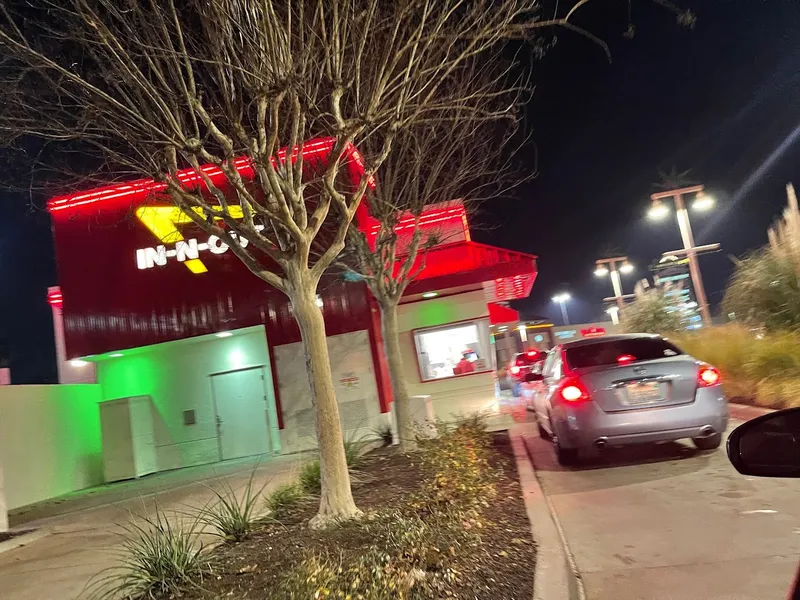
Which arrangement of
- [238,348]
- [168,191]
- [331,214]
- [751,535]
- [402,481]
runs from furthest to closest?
[238,348], [331,214], [402,481], [168,191], [751,535]

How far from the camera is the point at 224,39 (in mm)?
6121

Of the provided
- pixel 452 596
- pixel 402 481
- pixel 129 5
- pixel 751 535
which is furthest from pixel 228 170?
pixel 751 535

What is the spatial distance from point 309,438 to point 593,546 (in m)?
8.82

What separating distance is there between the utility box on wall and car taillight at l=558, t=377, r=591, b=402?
9740 millimetres

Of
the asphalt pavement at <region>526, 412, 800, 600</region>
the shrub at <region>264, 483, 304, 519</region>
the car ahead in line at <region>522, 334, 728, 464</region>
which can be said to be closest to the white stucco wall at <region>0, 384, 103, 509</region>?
the shrub at <region>264, 483, 304, 519</region>

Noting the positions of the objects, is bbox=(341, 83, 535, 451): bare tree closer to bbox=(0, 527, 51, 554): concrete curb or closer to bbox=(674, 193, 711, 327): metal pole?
bbox=(0, 527, 51, 554): concrete curb

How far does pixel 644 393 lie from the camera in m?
6.99

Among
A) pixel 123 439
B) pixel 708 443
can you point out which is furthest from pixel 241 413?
pixel 708 443

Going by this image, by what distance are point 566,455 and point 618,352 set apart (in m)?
1.49

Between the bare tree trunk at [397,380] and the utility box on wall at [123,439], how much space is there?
22.4 ft

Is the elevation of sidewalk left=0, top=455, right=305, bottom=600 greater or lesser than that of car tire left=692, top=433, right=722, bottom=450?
greater

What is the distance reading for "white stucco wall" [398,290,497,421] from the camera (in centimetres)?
1430

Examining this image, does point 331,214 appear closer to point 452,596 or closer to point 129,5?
point 129,5

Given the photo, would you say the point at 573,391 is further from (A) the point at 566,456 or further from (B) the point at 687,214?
(B) the point at 687,214
